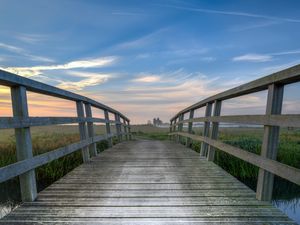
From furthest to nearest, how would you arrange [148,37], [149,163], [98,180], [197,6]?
[148,37] < [197,6] < [149,163] < [98,180]

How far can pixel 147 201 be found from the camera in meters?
2.81

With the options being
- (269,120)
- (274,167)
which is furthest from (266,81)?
(274,167)

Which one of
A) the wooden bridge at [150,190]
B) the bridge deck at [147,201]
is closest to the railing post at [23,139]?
the wooden bridge at [150,190]

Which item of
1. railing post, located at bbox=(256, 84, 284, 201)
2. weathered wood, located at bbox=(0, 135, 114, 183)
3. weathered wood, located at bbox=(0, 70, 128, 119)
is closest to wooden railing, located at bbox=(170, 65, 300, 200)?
railing post, located at bbox=(256, 84, 284, 201)

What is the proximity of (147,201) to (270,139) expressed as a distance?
1.44 metres

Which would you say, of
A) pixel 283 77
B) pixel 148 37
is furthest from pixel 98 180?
pixel 148 37

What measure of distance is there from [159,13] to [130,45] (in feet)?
9.52

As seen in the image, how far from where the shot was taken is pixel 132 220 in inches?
92.7

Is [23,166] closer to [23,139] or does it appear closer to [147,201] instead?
[23,139]

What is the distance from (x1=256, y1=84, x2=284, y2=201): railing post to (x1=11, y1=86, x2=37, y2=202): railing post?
8.14 ft

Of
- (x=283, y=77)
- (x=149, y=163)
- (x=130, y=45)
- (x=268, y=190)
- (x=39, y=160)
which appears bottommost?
(x=149, y=163)

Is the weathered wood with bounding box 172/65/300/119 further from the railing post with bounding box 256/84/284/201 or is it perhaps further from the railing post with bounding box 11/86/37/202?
the railing post with bounding box 11/86/37/202

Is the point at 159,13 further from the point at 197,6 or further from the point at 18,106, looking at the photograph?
the point at 18,106

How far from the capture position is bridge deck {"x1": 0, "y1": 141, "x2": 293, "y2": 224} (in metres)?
2.39
